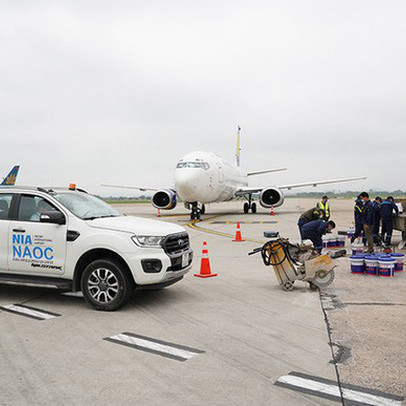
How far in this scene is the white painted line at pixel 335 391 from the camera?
3.42 m

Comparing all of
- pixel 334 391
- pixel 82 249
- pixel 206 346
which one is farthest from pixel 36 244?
pixel 334 391

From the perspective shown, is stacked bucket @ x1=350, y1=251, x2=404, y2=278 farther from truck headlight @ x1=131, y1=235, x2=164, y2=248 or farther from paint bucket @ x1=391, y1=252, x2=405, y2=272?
truck headlight @ x1=131, y1=235, x2=164, y2=248

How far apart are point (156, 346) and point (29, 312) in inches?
94.6

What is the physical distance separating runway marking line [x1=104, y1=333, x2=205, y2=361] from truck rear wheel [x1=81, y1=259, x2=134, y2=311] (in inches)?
40.2

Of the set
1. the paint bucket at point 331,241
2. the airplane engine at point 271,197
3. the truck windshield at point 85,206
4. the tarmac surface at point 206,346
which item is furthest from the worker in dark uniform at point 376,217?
the airplane engine at point 271,197

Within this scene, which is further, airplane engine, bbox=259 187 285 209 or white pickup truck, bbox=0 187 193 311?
airplane engine, bbox=259 187 285 209

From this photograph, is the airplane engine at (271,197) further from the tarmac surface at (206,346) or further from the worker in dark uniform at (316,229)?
the tarmac surface at (206,346)

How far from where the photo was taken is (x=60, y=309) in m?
6.27

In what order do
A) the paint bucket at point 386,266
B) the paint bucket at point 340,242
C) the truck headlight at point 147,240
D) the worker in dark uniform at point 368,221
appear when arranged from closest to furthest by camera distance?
the truck headlight at point 147,240, the paint bucket at point 386,266, the worker in dark uniform at point 368,221, the paint bucket at point 340,242

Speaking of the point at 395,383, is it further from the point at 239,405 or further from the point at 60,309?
the point at 60,309

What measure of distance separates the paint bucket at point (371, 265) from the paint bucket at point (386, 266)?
128mm

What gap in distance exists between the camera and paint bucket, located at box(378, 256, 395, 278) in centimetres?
859

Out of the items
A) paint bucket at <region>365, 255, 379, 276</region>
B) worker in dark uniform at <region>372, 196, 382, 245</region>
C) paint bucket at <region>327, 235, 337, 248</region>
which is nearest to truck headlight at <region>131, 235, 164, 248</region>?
paint bucket at <region>365, 255, 379, 276</region>

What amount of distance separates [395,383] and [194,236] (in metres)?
13.1
